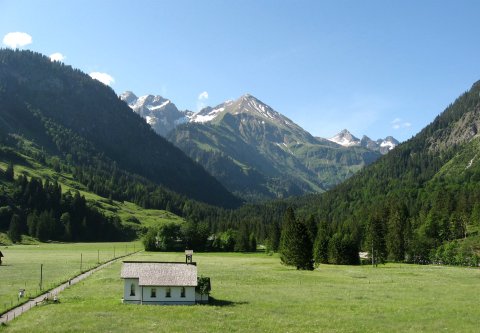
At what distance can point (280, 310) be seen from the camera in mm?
52125

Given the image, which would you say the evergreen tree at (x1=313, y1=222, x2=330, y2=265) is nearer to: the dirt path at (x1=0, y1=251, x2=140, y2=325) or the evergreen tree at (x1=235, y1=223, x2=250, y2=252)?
the evergreen tree at (x1=235, y1=223, x2=250, y2=252)

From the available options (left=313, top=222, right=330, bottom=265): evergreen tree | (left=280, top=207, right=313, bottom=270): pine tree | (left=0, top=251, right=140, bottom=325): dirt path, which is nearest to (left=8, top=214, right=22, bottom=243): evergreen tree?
(left=0, top=251, right=140, bottom=325): dirt path

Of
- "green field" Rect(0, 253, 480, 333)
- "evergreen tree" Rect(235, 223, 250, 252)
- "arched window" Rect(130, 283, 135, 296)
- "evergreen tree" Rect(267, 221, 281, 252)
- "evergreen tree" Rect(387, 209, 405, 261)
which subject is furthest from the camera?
"evergreen tree" Rect(235, 223, 250, 252)

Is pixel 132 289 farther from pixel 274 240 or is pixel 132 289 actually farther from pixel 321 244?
pixel 274 240

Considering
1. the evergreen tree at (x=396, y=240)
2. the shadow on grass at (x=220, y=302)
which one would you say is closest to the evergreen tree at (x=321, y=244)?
the evergreen tree at (x=396, y=240)

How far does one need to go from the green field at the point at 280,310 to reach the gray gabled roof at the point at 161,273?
3673 mm

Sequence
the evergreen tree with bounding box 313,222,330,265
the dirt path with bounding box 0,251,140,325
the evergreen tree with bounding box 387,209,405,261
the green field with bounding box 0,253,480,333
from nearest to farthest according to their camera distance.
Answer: the green field with bounding box 0,253,480,333 < the dirt path with bounding box 0,251,140,325 < the evergreen tree with bounding box 313,222,330,265 < the evergreen tree with bounding box 387,209,405,261

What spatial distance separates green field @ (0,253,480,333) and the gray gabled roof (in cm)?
367

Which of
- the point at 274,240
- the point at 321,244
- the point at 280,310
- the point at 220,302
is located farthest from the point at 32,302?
A: the point at 274,240

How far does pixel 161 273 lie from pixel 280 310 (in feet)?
55.5

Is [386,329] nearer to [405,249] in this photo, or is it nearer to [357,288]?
[357,288]

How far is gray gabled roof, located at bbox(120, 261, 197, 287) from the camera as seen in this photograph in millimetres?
58500

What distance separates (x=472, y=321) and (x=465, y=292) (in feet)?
82.9

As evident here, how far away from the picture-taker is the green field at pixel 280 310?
141ft
